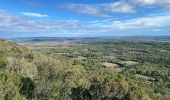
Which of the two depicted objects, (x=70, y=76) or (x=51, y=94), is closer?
(x=51, y=94)

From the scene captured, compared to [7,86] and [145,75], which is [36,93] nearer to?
[7,86]

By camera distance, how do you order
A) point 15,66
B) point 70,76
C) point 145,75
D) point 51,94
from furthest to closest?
point 145,75 → point 15,66 → point 70,76 → point 51,94

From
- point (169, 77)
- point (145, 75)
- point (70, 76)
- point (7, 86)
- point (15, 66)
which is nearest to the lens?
point (7, 86)

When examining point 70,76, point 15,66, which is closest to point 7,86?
point 70,76

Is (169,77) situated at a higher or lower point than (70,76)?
lower

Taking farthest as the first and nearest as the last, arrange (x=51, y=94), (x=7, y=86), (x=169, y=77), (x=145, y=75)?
(x=145, y=75) < (x=169, y=77) < (x=51, y=94) < (x=7, y=86)

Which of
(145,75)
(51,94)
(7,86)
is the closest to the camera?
(7,86)

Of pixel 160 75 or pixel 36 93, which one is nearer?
pixel 36 93

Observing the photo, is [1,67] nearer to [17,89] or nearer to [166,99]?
[17,89]

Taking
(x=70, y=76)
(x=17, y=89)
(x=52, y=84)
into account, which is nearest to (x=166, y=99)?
(x=70, y=76)
